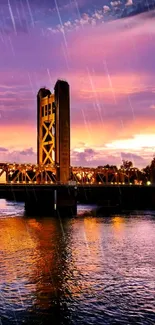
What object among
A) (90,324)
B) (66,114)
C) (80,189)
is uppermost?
(66,114)

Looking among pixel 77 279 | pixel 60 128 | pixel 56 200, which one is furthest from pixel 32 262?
pixel 60 128

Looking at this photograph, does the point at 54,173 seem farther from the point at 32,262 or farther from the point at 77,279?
the point at 77,279

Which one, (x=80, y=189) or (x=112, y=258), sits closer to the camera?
(x=112, y=258)

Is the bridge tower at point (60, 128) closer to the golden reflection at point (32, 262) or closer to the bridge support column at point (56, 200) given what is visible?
the bridge support column at point (56, 200)

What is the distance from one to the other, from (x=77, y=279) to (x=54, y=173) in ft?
265

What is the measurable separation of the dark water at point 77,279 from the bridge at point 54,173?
40028mm

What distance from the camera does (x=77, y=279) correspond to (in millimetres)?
28469

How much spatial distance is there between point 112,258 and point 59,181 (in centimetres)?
6736

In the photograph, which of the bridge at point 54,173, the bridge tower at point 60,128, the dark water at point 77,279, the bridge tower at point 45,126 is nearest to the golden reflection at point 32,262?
the dark water at point 77,279

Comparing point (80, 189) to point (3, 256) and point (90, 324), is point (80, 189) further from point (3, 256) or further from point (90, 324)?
point (90, 324)

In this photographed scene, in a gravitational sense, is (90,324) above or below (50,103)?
→ below

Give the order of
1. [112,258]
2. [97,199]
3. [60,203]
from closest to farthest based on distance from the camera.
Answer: [112,258], [60,203], [97,199]

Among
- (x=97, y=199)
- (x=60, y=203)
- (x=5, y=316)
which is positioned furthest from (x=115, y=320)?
(x=97, y=199)

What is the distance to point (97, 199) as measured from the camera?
139625 mm
